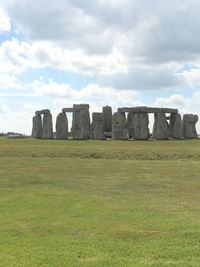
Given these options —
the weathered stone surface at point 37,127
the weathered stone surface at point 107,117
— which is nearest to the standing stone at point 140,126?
the weathered stone surface at point 107,117

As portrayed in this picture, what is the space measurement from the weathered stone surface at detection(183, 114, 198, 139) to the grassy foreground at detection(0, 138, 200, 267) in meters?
21.5

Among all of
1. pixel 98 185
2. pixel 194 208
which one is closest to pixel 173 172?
pixel 98 185

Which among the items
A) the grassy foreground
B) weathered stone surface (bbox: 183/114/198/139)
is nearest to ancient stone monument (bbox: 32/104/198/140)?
weathered stone surface (bbox: 183/114/198/139)

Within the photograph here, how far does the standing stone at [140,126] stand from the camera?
39531 millimetres

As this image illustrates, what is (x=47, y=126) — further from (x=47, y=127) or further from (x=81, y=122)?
(x=81, y=122)

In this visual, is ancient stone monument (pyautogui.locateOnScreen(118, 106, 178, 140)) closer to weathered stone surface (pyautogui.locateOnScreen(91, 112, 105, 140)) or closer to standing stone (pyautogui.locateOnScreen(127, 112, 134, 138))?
standing stone (pyautogui.locateOnScreen(127, 112, 134, 138))

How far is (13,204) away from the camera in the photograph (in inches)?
463

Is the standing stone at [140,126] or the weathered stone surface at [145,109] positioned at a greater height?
the weathered stone surface at [145,109]

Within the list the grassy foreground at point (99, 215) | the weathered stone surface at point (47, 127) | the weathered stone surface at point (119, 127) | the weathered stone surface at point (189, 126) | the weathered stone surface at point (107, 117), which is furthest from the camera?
the weathered stone surface at point (107, 117)

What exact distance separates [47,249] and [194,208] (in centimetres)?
564

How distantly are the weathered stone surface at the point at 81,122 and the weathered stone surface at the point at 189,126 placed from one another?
1187 centimetres

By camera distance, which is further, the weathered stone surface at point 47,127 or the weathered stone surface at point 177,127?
the weathered stone surface at point 47,127

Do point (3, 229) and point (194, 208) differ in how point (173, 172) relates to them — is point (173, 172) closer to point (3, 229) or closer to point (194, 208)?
point (194, 208)

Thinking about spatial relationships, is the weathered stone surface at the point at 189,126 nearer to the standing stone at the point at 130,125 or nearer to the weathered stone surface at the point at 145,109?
the weathered stone surface at the point at 145,109
